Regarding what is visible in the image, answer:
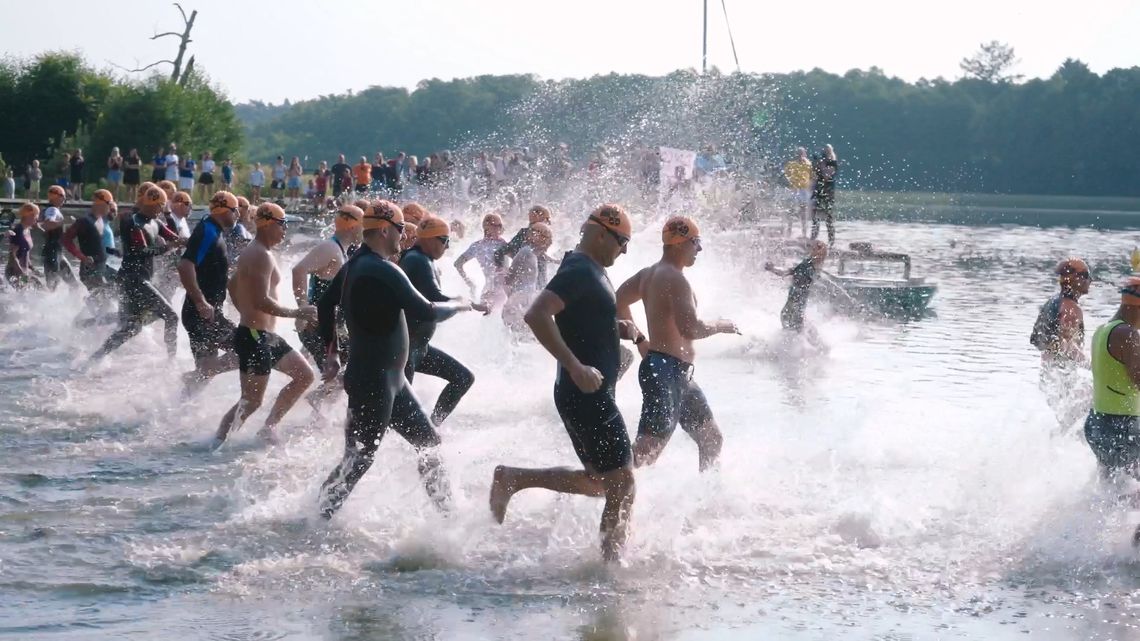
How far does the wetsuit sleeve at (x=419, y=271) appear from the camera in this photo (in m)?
8.97

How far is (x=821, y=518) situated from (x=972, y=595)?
142cm

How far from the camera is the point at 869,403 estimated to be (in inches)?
516

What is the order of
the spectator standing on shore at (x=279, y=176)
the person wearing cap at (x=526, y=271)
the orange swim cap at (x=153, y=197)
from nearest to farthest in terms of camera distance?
the orange swim cap at (x=153, y=197) < the person wearing cap at (x=526, y=271) < the spectator standing on shore at (x=279, y=176)

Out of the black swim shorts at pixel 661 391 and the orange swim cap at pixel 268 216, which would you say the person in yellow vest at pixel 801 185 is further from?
the black swim shorts at pixel 661 391

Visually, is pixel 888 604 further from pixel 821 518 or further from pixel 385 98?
pixel 385 98

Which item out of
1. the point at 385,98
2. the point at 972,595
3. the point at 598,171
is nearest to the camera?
the point at 972,595

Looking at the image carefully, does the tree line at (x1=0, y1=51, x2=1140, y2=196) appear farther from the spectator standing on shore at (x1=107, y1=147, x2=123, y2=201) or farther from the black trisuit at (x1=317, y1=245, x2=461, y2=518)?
the black trisuit at (x1=317, y1=245, x2=461, y2=518)

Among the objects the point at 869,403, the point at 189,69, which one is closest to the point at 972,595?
the point at 869,403

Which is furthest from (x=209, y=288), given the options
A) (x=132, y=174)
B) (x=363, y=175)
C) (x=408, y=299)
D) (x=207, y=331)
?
(x=132, y=174)

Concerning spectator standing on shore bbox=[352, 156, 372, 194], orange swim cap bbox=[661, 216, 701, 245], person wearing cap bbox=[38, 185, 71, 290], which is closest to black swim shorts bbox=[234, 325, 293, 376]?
orange swim cap bbox=[661, 216, 701, 245]

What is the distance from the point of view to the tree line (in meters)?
42.6

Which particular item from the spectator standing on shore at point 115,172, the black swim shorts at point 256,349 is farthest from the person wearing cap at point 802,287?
the spectator standing on shore at point 115,172

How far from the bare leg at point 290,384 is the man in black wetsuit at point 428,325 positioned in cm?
91

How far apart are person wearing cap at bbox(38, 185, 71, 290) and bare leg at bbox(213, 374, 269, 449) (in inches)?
288
